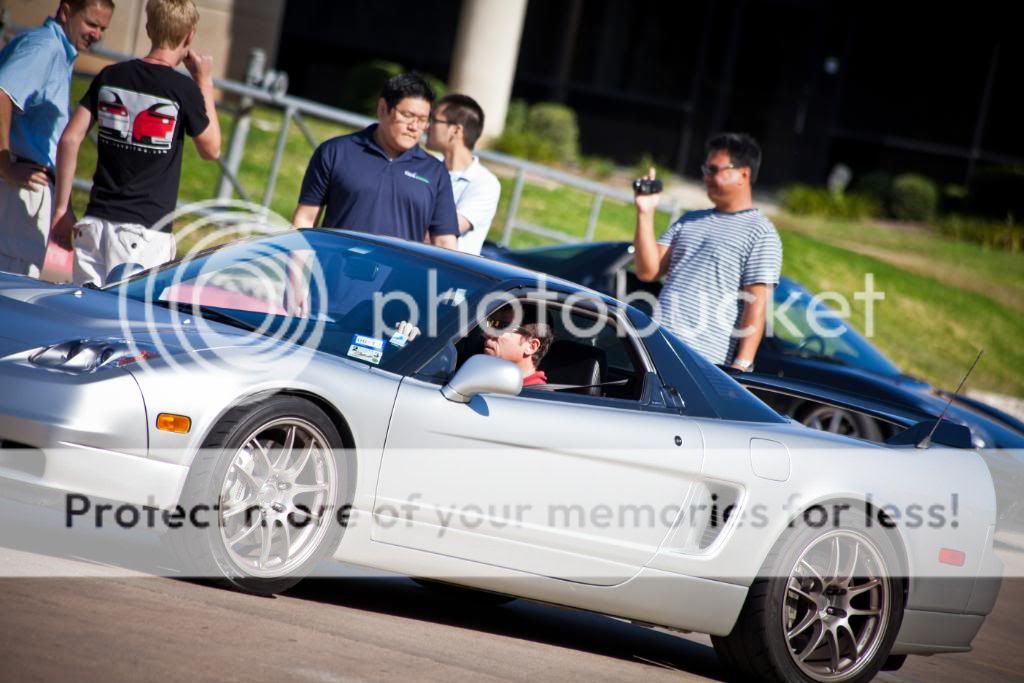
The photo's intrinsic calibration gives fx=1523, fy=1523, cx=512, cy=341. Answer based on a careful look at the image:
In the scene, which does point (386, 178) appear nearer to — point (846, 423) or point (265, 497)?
point (265, 497)

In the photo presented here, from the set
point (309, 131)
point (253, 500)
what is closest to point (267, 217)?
point (309, 131)

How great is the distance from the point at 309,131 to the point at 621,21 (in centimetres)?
1920

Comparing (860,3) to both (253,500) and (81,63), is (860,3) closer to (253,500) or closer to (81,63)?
(81,63)

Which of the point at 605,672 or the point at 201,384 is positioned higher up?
the point at 201,384

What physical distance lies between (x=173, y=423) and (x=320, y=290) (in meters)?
1.16

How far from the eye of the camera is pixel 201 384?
16.3ft

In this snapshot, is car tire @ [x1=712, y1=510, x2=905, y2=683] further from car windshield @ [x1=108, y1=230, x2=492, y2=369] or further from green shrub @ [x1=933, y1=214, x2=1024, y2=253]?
green shrub @ [x1=933, y1=214, x2=1024, y2=253]

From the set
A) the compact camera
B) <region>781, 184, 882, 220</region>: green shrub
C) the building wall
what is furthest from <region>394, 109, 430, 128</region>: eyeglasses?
<region>781, 184, 882, 220</region>: green shrub

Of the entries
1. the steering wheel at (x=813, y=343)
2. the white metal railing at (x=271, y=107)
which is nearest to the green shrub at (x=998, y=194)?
the white metal railing at (x=271, y=107)

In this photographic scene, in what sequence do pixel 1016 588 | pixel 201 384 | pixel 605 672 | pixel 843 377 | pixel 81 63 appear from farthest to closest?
pixel 81 63 → pixel 843 377 → pixel 1016 588 → pixel 605 672 → pixel 201 384

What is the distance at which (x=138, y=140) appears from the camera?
7.15 metres

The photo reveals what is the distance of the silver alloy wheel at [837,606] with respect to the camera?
5980 millimetres

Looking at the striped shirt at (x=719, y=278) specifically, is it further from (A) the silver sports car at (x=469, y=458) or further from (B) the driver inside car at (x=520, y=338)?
(B) the driver inside car at (x=520, y=338)

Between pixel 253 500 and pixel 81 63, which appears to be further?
pixel 81 63
